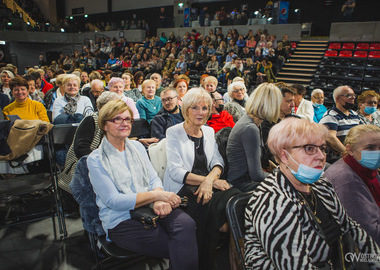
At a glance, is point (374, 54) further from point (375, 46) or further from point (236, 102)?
point (236, 102)

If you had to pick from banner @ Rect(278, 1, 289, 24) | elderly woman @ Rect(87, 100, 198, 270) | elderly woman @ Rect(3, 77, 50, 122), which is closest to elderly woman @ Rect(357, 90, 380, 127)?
elderly woman @ Rect(87, 100, 198, 270)

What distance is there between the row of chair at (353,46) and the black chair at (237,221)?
35.7ft

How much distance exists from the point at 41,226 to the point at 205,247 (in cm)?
194

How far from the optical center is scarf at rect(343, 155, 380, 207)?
164 cm

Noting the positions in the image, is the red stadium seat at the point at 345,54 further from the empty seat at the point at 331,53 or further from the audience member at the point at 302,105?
the audience member at the point at 302,105

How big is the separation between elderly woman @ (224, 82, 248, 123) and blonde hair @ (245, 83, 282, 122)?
1.39 meters

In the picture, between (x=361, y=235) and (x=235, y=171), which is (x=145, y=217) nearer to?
(x=235, y=171)

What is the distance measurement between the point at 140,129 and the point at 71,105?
121 cm

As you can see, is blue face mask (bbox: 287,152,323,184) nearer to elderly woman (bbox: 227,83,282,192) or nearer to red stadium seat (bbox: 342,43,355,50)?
elderly woman (bbox: 227,83,282,192)

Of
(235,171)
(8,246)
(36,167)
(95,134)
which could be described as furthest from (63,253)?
(235,171)

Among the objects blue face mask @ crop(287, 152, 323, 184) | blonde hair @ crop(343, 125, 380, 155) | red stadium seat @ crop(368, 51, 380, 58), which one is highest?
red stadium seat @ crop(368, 51, 380, 58)

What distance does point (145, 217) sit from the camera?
159 cm

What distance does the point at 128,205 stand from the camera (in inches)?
63.7

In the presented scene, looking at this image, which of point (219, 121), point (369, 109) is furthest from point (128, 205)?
point (369, 109)
